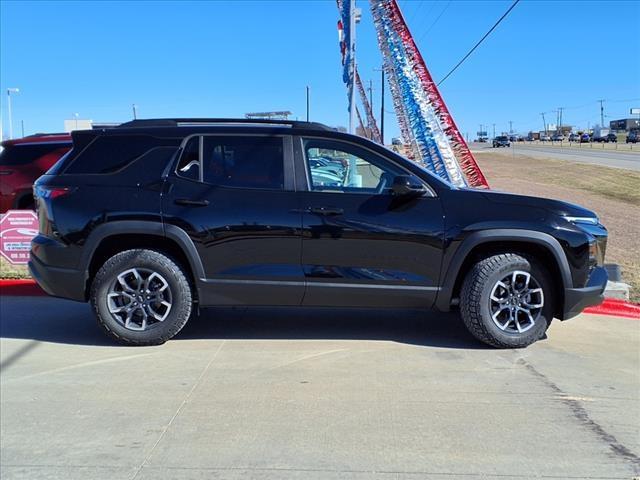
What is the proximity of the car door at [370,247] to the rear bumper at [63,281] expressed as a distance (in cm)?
200

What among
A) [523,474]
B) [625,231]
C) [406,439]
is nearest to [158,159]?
[406,439]

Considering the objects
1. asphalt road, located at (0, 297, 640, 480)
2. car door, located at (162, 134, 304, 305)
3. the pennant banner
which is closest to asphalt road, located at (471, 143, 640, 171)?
the pennant banner

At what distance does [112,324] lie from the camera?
17.1 feet

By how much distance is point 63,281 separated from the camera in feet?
17.1

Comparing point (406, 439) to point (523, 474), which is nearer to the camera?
point (523, 474)

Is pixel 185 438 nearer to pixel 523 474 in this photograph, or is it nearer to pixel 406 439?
pixel 406 439

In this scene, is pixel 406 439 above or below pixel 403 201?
below

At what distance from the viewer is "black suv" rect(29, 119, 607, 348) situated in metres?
5.04

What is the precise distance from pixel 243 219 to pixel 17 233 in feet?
14.5

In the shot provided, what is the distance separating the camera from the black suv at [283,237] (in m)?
5.04

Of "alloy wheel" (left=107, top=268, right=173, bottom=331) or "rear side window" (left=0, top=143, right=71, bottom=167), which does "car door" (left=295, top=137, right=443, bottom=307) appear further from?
"rear side window" (left=0, top=143, right=71, bottom=167)

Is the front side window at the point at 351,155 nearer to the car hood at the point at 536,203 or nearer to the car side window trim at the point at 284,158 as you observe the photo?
the car side window trim at the point at 284,158

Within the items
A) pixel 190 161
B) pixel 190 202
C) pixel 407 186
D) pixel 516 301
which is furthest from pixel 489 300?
pixel 190 161

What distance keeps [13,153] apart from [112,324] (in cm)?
497
